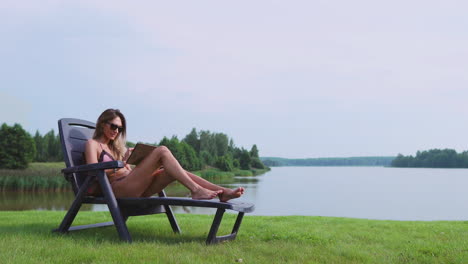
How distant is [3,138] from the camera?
A: 38.6 m

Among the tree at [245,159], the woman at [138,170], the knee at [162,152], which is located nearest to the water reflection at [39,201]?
the woman at [138,170]

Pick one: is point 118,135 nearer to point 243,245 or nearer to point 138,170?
point 138,170

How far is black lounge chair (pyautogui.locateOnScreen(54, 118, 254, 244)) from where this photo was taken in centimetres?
420

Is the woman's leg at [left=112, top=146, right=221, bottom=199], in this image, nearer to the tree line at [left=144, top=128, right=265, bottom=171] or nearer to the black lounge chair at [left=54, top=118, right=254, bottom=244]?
the black lounge chair at [left=54, top=118, right=254, bottom=244]

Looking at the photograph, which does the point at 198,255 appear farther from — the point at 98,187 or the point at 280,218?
the point at 280,218

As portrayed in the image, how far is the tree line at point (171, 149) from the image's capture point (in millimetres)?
38194

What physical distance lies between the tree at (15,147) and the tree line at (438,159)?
102 metres

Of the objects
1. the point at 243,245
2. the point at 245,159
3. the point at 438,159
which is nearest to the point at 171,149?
the point at 245,159

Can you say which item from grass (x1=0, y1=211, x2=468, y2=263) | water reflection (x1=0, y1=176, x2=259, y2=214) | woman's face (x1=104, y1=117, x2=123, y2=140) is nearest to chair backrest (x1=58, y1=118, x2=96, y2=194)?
woman's face (x1=104, y1=117, x2=123, y2=140)

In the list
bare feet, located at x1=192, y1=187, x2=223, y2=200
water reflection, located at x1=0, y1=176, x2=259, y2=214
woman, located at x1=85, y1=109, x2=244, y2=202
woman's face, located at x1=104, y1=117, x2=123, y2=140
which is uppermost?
woman's face, located at x1=104, y1=117, x2=123, y2=140

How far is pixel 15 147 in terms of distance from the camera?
38.2m

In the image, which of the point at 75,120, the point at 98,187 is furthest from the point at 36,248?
the point at 75,120

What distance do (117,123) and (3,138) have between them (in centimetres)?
3910

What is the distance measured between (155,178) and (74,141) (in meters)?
1.16
